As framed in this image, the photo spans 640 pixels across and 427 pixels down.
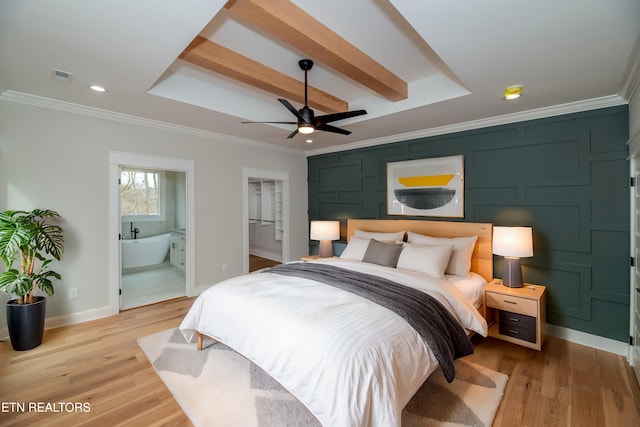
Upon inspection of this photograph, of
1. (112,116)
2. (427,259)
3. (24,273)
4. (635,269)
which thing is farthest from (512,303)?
(112,116)

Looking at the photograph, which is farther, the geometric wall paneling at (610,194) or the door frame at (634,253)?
the geometric wall paneling at (610,194)

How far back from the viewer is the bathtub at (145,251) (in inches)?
223

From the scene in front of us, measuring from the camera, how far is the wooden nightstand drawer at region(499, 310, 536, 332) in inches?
106

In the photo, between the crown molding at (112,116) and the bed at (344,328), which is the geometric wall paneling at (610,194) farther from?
the crown molding at (112,116)

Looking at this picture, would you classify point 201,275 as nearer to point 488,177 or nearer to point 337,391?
point 337,391

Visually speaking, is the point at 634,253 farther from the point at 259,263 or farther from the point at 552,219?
the point at 259,263

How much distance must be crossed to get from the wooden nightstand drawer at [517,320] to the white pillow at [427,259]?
676mm

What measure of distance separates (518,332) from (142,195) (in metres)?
7.08

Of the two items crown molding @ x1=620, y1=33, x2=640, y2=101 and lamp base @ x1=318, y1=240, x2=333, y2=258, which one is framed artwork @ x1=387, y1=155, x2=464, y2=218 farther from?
crown molding @ x1=620, y1=33, x2=640, y2=101

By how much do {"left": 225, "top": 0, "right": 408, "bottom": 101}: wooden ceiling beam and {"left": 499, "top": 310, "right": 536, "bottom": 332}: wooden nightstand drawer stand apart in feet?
8.23

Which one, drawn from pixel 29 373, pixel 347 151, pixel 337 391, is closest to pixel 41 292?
pixel 29 373

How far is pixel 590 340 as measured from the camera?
2.87m

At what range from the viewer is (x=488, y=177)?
11.4 ft

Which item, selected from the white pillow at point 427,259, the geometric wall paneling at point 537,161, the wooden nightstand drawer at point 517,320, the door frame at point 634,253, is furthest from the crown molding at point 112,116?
the door frame at point 634,253
